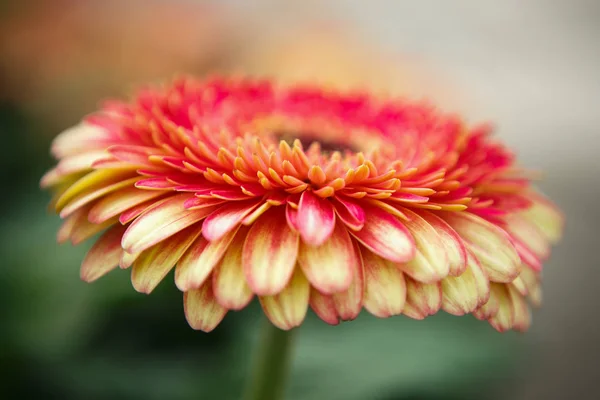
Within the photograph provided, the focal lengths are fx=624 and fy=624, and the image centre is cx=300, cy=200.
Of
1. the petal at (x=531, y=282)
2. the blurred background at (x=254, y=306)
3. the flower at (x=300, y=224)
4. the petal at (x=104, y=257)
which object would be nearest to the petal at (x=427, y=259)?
the flower at (x=300, y=224)

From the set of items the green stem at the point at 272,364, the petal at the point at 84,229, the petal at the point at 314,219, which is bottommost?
the green stem at the point at 272,364

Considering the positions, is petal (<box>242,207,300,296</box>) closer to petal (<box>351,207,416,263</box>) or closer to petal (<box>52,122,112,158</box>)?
petal (<box>351,207,416,263</box>)

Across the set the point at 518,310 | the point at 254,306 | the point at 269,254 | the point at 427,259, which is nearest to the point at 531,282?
the point at 518,310

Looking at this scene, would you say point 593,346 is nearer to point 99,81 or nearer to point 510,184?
point 510,184

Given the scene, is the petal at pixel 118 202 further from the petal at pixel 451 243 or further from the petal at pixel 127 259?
the petal at pixel 451 243

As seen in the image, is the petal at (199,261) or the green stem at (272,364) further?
the green stem at (272,364)

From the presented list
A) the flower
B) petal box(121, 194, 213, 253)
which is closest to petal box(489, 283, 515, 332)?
the flower

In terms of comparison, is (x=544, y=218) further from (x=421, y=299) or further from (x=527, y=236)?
(x=421, y=299)
